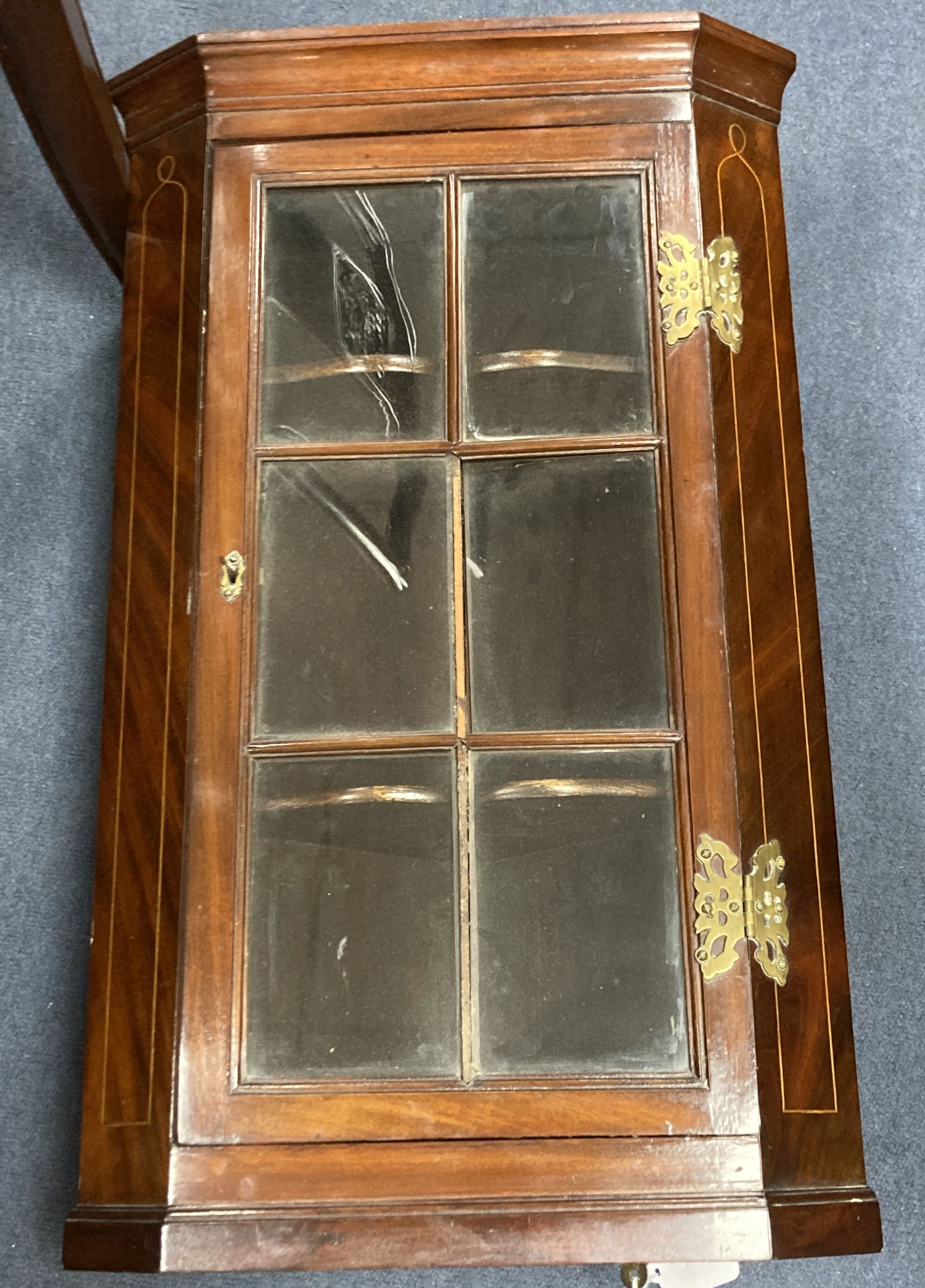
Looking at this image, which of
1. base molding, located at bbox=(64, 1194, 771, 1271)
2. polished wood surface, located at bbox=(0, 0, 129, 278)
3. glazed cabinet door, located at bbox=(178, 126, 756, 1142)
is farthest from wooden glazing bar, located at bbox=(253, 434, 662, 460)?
base molding, located at bbox=(64, 1194, 771, 1271)

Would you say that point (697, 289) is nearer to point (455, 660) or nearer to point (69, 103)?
point (455, 660)

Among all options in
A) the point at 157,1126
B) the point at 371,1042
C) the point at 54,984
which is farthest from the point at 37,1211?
the point at 371,1042

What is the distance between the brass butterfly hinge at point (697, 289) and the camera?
103 cm

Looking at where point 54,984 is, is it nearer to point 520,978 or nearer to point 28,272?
point 520,978

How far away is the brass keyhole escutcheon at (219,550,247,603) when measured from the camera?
99 cm

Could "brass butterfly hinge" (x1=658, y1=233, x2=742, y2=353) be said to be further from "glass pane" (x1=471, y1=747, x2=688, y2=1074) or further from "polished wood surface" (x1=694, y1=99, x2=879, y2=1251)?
"glass pane" (x1=471, y1=747, x2=688, y2=1074)

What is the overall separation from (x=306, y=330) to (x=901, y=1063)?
0.88 meters

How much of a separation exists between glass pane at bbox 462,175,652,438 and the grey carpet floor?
411 millimetres

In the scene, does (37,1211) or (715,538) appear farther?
(37,1211)

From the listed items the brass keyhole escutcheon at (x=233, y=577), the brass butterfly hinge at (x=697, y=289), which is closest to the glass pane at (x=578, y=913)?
the brass keyhole escutcheon at (x=233, y=577)

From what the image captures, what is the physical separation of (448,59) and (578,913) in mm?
707

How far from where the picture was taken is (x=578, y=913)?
3.03ft

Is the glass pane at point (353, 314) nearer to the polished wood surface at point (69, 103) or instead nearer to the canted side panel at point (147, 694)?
the canted side panel at point (147, 694)

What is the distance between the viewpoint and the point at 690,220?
1044 millimetres
